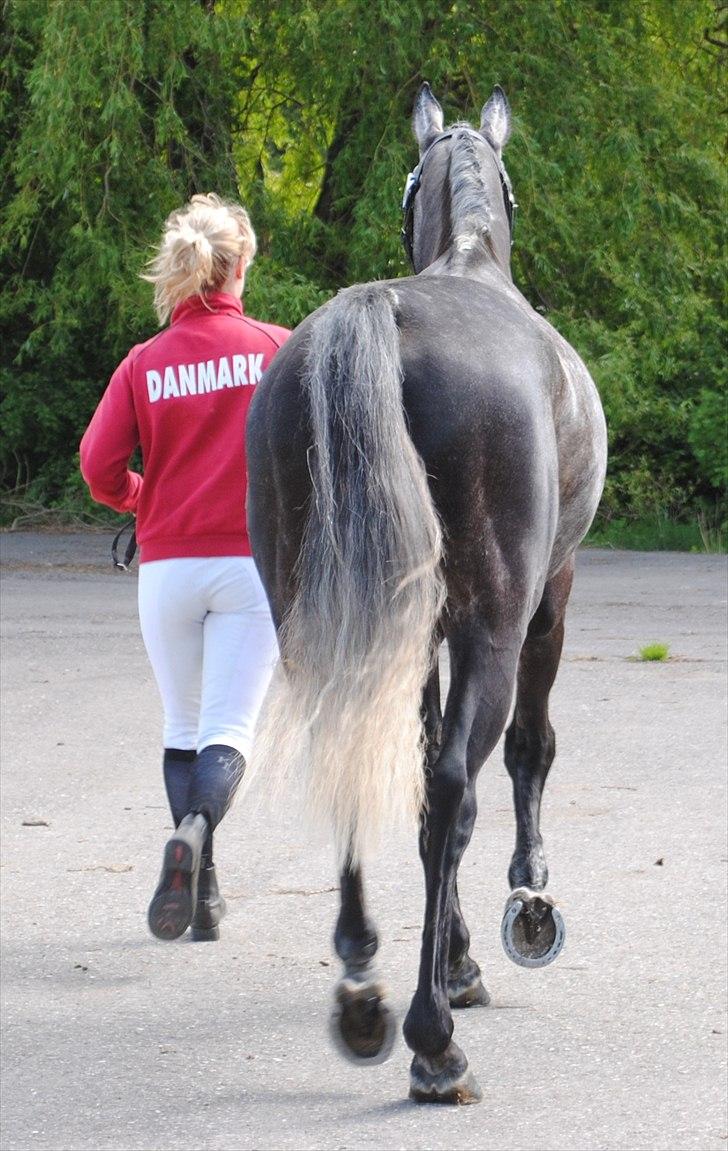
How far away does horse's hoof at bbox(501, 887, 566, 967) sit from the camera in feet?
13.5

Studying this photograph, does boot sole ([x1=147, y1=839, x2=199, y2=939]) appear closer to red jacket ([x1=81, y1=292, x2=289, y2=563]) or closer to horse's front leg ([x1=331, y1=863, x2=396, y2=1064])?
horse's front leg ([x1=331, y1=863, x2=396, y2=1064])

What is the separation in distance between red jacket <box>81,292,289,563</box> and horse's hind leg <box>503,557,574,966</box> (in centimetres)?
87

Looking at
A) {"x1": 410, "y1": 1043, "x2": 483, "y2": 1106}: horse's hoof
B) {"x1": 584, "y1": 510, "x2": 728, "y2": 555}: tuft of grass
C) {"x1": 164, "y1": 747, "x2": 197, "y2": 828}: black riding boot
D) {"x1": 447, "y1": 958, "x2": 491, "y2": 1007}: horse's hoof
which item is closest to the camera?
{"x1": 410, "y1": 1043, "x2": 483, "y2": 1106}: horse's hoof

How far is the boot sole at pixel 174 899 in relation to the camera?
3.98 metres

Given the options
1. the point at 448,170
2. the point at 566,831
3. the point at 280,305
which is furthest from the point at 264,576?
the point at 280,305

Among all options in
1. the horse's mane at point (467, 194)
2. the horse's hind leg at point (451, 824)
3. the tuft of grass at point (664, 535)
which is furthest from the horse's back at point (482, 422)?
the tuft of grass at point (664, 535)

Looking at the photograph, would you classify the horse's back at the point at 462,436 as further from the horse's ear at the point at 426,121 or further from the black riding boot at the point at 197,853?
the horse's ear at the point at 426,121

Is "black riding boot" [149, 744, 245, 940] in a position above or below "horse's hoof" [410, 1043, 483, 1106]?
above

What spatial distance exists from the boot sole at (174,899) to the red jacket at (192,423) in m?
0.93

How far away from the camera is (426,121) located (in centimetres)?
498

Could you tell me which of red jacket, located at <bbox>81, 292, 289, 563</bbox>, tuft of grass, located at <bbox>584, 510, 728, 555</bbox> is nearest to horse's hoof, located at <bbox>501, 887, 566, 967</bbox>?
red jacket, located at <bbox>81, 292, 289, 563</bbox>

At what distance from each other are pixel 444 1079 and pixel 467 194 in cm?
230

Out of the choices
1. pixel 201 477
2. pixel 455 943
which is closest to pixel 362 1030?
pixel 455 943

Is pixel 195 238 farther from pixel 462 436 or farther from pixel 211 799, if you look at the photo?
pixel 211 799
